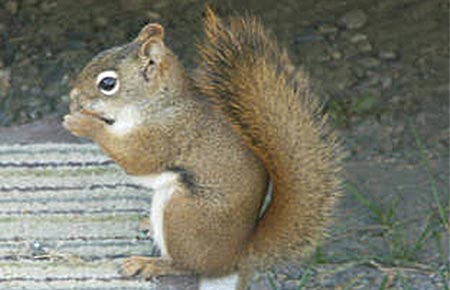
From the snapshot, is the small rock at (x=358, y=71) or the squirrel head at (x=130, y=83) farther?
the small rock at (x=358, y=71)

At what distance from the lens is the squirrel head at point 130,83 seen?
1.91m

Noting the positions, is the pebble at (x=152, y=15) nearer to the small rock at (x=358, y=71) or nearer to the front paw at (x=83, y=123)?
the small rock at (x=358, y=71)

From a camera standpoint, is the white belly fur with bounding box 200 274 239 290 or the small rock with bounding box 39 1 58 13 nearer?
the white belly fur with bounding box 200 274 239 290

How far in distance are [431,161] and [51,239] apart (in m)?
1.25

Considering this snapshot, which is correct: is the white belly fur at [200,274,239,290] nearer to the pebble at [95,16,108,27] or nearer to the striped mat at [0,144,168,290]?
the striped mat at [0,144,168,290]

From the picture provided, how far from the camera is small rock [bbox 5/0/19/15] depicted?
307cm

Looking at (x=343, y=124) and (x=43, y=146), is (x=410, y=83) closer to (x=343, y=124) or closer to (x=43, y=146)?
(x=343, y=124)

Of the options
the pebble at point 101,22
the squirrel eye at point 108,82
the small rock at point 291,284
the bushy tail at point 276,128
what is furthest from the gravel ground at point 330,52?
the squirrel eye at point 108,82

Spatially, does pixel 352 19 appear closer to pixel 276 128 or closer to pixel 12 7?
pixel 12 7

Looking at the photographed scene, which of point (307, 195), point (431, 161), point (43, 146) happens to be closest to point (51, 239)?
point (43, 146)

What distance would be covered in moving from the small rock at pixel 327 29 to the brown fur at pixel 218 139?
43.2 inches

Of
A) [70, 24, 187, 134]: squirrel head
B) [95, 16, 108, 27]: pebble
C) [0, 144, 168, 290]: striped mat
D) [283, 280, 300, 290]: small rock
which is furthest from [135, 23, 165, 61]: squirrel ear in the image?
[95, 16, 108, 27]: pebble

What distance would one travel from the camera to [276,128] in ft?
6.37

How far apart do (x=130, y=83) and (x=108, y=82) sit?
41 mm
